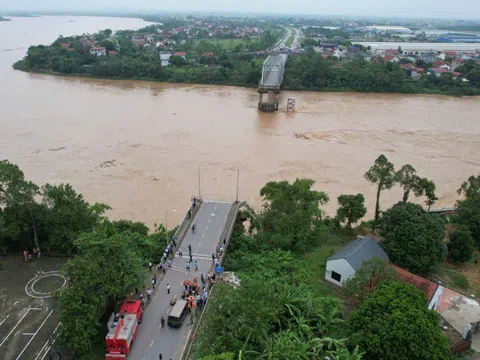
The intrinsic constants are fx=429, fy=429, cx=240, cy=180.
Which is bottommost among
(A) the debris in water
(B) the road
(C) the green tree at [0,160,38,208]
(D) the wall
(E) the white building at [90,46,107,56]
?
(A) the debris in water

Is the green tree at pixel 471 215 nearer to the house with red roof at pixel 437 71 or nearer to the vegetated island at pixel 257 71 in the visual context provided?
the vegetated island at pixel 257 71

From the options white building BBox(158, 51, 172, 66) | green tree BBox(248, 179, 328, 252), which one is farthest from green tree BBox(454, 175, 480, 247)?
white building BBox(158, 51, 172, 66)

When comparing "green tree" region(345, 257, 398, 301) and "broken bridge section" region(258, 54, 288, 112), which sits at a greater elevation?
"green tree" region(345, 257, 398, 301)

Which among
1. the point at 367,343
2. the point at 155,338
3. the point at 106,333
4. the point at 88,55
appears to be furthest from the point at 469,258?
the point at 88,55

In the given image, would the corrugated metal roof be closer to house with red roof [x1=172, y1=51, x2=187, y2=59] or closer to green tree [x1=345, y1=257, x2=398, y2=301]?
green tree [x1=345, y1=257, x2=398, y2=301]

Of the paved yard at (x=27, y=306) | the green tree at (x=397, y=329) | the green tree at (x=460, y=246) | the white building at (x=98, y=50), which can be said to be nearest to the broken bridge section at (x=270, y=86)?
the green tree at (x=460, y=246)

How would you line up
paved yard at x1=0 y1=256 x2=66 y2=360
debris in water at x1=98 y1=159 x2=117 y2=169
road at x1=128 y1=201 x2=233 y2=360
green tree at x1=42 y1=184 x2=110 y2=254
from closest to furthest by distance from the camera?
road at x1=128 y1=201 x2=233 y2=360 → paved yard at x1=0 y1=256 x2=66 y2=360 → green tree at x1=42 y1=184 x2=110 y2=254 → debris in water at x1=98 y1=159 x2=117 y2=169

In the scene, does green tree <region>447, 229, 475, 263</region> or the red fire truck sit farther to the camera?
green tree <region>447, 229, 475, 263</region>
